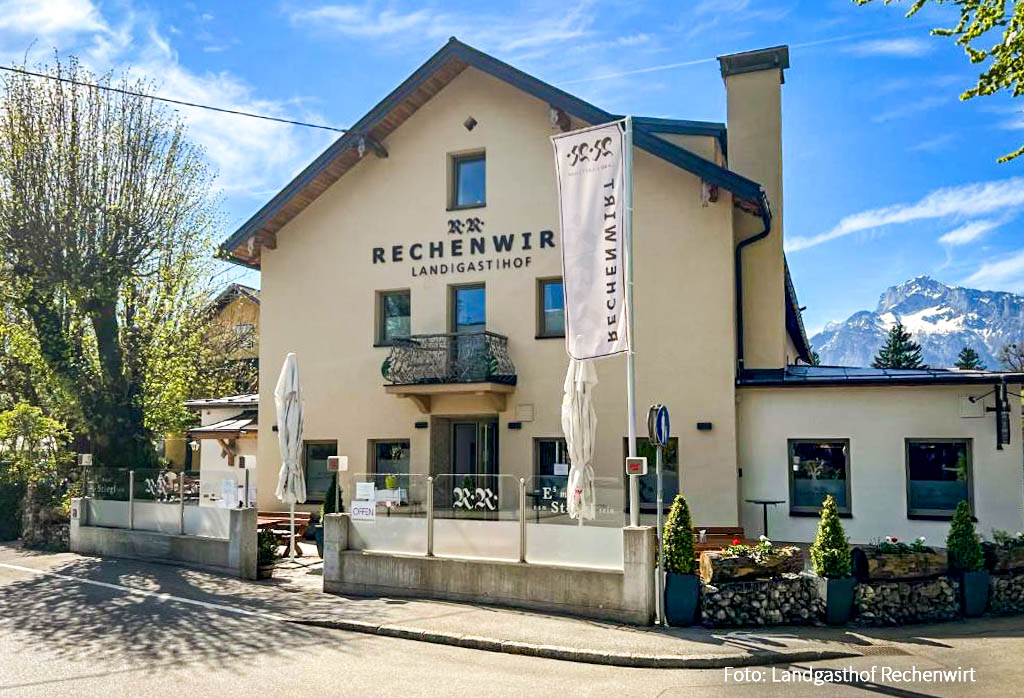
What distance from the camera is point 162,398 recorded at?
67.7 feet

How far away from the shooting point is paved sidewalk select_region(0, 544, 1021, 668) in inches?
381

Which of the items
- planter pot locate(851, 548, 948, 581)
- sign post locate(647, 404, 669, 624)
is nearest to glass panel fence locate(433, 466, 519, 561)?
sign post locate(647, 404, 669, 624)

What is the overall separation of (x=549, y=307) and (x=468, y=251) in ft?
7.49

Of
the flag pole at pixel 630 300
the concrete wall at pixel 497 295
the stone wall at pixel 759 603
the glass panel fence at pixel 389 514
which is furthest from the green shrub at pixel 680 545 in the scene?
the concrete wall at pixel 497 295

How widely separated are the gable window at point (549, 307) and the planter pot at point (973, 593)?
379 inches

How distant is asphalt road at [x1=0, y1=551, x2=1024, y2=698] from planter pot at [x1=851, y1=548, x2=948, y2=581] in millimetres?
1016

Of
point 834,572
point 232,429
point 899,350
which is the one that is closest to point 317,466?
point 232,429

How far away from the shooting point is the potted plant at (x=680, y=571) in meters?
11.0

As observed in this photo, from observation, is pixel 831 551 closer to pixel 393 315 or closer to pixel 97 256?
pixel 393 315

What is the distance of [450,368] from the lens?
1931 centimetres

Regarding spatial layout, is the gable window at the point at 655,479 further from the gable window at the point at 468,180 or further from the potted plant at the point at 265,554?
the potted plant at the point at 265,554

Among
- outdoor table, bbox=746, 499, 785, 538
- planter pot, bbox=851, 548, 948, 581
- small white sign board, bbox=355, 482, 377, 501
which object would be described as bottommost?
planter pot, bbox=851, 548, 948, 581

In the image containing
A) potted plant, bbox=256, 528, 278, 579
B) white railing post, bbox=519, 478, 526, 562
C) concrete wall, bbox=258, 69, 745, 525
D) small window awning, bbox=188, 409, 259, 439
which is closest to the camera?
white railing post, bbox=519, 478, 526, 562

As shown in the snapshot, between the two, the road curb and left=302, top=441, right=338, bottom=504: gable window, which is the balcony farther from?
the road curb
